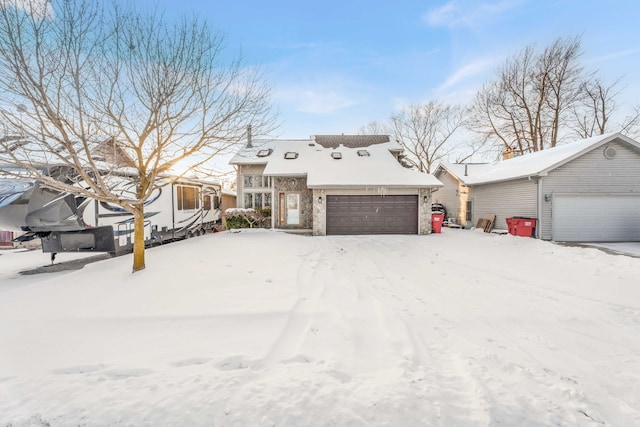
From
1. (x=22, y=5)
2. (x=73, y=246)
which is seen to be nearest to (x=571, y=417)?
(x=22, y=5)

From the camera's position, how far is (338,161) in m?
15.3

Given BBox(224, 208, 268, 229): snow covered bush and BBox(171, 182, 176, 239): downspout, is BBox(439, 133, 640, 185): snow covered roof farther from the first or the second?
BBox(171, 182, 176, 239): downspout

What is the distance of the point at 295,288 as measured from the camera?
504 cm

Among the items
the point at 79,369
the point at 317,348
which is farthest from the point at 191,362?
the point at 317,348

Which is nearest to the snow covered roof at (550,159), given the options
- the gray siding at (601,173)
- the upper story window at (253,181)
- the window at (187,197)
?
the gray siding at (601,173)

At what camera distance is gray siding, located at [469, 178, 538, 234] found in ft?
40.2

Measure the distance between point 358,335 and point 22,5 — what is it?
737 cm

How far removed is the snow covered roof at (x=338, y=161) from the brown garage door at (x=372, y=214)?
0.84m

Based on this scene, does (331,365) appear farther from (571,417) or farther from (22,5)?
(22,5)

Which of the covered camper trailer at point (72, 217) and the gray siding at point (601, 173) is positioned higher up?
the gray siding at point (601, 173)

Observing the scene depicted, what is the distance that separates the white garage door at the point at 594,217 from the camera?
11617 mm

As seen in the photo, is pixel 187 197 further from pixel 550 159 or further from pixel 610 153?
pixel 610 153

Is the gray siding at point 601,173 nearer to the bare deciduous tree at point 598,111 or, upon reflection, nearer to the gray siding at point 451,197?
the gray siding at point 451,197

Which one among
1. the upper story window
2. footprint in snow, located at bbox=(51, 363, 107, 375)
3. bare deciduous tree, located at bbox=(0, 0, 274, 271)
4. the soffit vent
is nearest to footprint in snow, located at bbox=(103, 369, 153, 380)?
footprint in snow, located at bbox=(51, 363, 107, 375)
